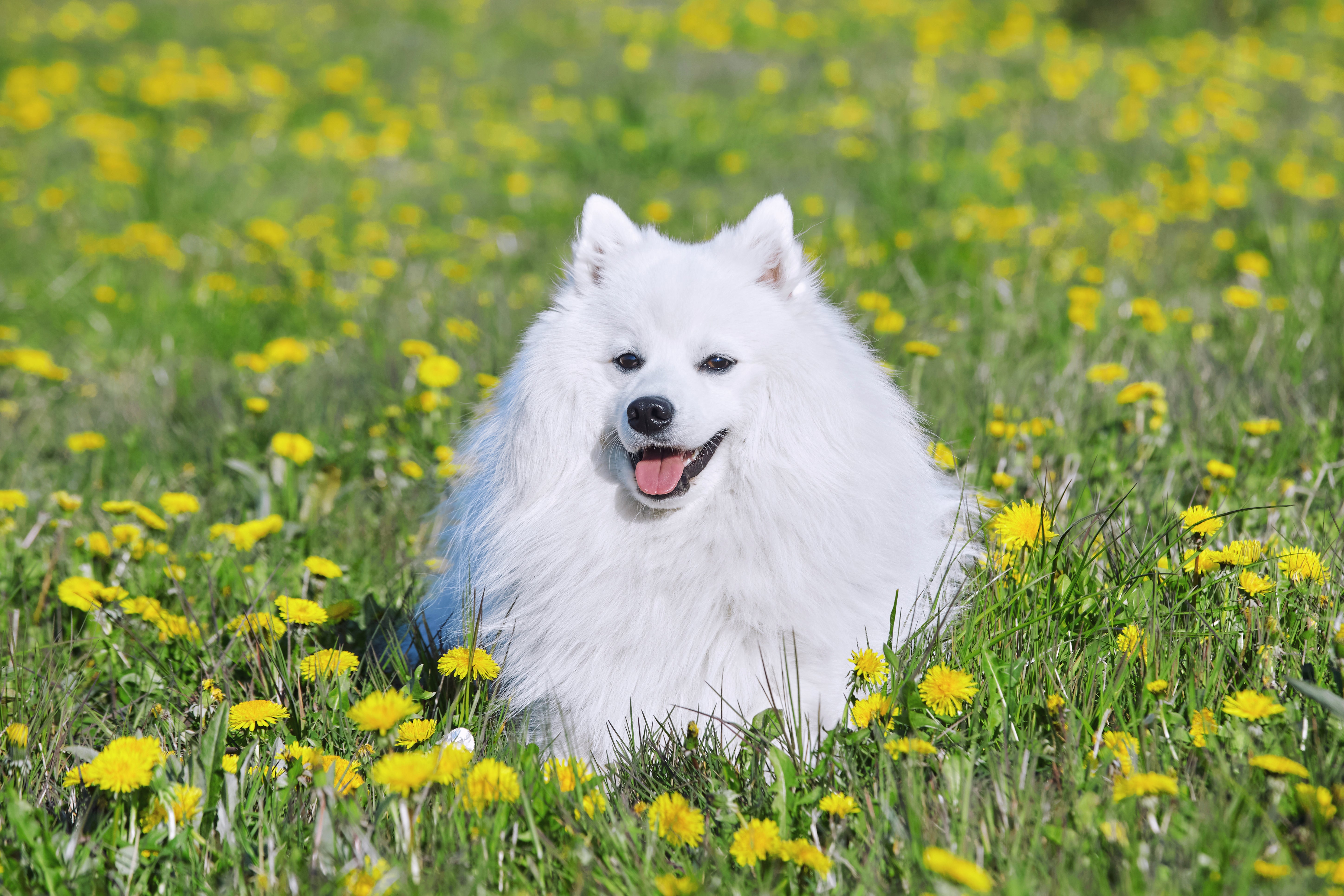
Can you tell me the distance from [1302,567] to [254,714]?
225cm

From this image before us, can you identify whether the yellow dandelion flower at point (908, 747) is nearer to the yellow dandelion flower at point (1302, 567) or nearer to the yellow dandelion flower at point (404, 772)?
the yellow dandelion flower at point (404, 772)

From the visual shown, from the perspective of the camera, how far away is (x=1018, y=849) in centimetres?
172

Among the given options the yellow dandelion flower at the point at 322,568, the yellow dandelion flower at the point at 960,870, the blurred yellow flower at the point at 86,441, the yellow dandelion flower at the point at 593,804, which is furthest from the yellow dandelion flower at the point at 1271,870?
the blurred yellow flower at the point at 86,441

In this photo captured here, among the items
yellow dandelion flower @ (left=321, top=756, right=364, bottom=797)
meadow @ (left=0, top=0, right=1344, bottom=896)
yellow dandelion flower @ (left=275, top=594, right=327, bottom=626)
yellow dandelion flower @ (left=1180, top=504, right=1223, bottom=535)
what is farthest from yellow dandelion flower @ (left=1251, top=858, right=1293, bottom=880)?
yellow dandelion flower @ (left=275, top=594, right=327, bottom=626)

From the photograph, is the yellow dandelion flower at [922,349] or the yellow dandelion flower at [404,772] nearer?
the yellow dandelion flower at [404,772]

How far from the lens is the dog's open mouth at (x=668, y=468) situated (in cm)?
247

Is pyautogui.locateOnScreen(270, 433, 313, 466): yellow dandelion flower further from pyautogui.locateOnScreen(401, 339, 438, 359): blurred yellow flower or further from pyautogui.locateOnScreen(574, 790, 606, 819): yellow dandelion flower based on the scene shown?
pyautogui.locateOnScreen(574, 790, 606, 819): yellow dandelion flower

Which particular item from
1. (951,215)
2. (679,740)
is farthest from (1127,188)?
(679,740)

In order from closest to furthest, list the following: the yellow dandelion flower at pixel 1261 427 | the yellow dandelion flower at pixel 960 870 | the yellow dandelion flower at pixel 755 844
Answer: the yellow dandelion flower at pixel 960 870 < the yellow dandelion flower at pixel 755 844 < the yellow dandelion flower at pixel 1261 427

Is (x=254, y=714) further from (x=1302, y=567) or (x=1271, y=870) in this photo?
(x=1302, y=567)

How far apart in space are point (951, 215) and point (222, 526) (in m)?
4.41

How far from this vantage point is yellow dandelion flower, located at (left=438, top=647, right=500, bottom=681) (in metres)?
2.20

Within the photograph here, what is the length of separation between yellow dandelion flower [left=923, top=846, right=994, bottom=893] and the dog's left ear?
156 cm

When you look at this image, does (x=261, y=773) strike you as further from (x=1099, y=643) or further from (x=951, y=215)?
(x=951, y=215)
